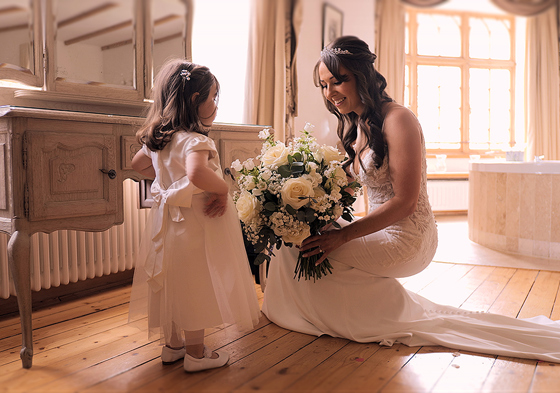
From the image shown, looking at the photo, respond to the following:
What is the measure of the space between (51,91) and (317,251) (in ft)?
6.09

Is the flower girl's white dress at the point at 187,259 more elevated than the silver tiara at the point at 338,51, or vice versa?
the silver tiara at the point at 338,51

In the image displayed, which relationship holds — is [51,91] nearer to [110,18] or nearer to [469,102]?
[110,18]

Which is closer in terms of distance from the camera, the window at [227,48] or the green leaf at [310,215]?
the green leaf at [310,215]

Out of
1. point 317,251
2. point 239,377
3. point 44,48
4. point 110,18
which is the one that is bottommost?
point 239,377

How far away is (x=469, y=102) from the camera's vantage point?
27.5 ft

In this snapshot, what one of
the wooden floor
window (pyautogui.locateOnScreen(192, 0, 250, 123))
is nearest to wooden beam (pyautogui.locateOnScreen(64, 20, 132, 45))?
window (pyautogui.locateOnScreen(192, 0, 250, 123))

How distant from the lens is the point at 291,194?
2049 mm

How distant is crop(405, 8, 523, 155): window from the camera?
8.20 m

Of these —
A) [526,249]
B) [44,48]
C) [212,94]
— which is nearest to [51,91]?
[44,48]

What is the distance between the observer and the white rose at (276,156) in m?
2.18

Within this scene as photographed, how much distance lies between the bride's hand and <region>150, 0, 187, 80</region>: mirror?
6.25 feet

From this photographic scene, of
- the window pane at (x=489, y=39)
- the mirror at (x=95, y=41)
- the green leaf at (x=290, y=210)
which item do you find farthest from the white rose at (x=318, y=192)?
the window pane at (x=489, y=39)

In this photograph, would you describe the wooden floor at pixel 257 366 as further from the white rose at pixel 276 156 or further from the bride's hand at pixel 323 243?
the white rose at pixel 276 156

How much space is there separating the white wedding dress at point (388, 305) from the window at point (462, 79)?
241 inches
